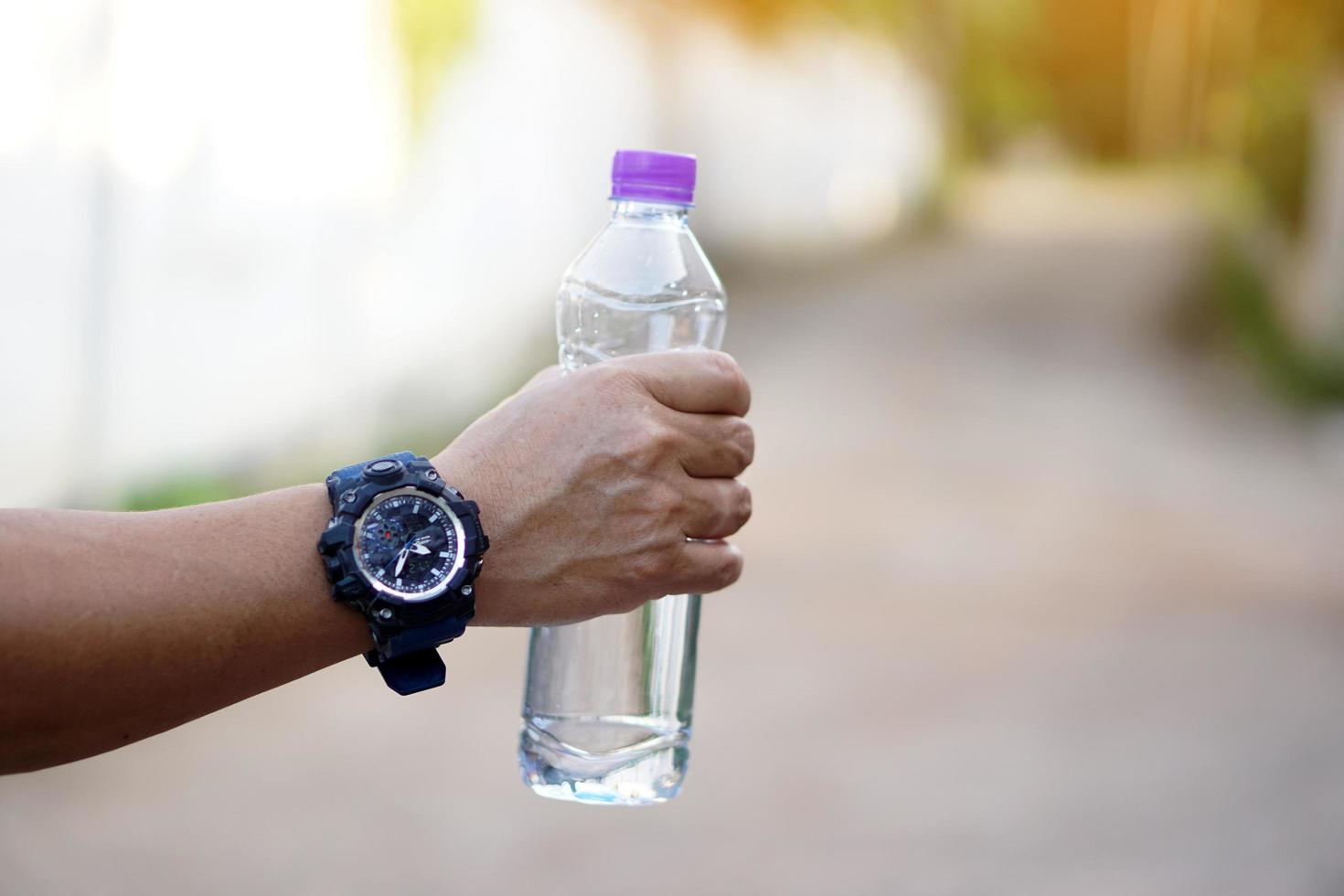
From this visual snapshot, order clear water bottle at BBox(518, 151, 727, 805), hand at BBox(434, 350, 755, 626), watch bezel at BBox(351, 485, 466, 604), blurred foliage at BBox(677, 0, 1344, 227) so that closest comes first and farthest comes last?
watch bezel at BBox(351, 485, 466, 604) < hand at BBox(434, 350, 755, 626) < clear water bottle at BBox(518, 151, 727, 805) < blurred foliage at BBox(677, 0, 1344, 227)

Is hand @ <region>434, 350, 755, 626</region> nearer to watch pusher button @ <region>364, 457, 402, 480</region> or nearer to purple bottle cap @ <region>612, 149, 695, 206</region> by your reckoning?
watch pusher button @ <region>364, 457, 402, 480</region>

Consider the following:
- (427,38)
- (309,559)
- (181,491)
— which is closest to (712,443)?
(309,559)

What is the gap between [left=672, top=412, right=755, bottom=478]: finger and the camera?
1.46 meters

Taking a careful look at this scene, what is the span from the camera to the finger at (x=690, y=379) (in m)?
1.45

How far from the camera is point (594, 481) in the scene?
1438 millimetres

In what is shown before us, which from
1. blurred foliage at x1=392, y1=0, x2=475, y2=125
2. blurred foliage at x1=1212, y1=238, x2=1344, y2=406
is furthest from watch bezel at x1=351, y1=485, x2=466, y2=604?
blurred foliage at x1=1212, y1=238, x2=1344, y2=406

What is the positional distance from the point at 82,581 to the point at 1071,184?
29277 millimetres

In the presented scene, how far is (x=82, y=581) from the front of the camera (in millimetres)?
1205

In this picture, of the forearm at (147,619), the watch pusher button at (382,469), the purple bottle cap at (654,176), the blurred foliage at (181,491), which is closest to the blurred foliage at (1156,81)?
the blurred foliage at (181,491)

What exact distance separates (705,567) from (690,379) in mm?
203

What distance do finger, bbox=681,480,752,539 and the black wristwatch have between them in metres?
0.23

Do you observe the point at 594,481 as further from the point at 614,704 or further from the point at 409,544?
the point at 614,704

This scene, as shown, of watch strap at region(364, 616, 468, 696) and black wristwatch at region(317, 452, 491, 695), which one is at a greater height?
black wristwatch at region(317, 452, 491, 695)

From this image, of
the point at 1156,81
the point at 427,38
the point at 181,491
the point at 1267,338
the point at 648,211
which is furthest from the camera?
the point at 1156,81
